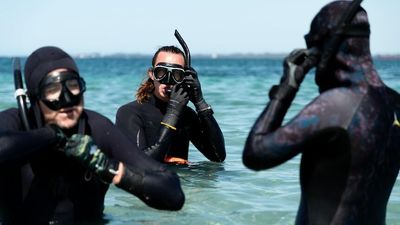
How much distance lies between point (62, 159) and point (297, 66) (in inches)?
55.1

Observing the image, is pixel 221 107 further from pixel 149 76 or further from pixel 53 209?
pixel 53 209

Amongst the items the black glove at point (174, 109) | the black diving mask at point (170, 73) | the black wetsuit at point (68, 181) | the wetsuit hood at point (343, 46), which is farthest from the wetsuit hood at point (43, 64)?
the black diving mask at point (170, 73)

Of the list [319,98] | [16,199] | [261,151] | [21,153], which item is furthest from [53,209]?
[319,98]

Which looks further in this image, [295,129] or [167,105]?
[167,105]

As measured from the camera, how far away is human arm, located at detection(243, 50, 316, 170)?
3230mm

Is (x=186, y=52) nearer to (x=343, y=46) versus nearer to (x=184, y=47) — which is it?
(x=184, y=47)

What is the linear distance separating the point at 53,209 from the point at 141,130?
109 inches

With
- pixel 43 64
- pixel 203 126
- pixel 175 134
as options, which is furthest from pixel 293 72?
pixel 203 126

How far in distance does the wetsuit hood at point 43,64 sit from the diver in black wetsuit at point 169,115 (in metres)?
2.45

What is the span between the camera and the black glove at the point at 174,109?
21.0ft

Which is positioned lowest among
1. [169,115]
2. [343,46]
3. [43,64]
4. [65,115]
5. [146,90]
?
[169,115]

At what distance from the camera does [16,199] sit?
156 inches

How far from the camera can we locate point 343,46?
336 cm

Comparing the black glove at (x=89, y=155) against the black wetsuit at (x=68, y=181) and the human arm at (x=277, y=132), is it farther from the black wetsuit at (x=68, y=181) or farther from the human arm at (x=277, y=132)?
the human arm at (x=277, y=132)
